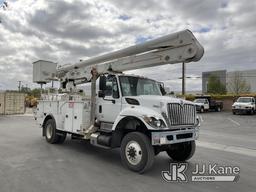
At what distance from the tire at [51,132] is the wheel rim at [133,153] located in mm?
4044

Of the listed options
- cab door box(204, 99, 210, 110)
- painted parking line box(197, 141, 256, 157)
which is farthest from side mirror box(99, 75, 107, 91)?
cab door box(204, 99, 210, 110)

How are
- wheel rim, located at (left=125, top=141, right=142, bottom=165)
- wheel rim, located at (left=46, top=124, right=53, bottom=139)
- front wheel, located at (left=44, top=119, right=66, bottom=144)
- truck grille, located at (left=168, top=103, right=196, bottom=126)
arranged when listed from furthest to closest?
wheel rim, located at (left=46, top=124, right=53, bottom=139)
front wheel, located at (left=44, top=119, right=66, bottom=144)
truck grille, located at (left=168, top=103, right=196, bottom=126)
wheel rim, located at (left=125, top=141, right=142, bottom=165)

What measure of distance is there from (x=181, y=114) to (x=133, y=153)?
1.57 m

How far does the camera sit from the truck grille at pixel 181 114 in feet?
21.2

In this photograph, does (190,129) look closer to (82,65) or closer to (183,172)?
(183,172)

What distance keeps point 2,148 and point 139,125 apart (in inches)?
203

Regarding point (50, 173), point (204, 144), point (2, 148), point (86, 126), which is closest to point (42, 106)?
point (2, 148)

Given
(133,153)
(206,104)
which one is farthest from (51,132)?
(206,104)

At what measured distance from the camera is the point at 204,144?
10.5 meters

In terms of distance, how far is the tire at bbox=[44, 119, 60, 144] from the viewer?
9.63 metres

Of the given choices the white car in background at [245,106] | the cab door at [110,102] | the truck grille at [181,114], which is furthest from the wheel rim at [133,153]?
the white car in background at [245,106]

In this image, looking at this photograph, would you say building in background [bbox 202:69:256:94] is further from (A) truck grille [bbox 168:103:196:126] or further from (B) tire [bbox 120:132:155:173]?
(B) tire [bbox 120:132:155:173]

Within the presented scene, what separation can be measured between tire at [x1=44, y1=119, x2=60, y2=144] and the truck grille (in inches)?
195

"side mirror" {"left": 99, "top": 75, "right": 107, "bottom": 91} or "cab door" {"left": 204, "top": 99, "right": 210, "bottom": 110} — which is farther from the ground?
"side mirror" {"left": 99, "top": 75, "right": 107, "bottom": 91}
